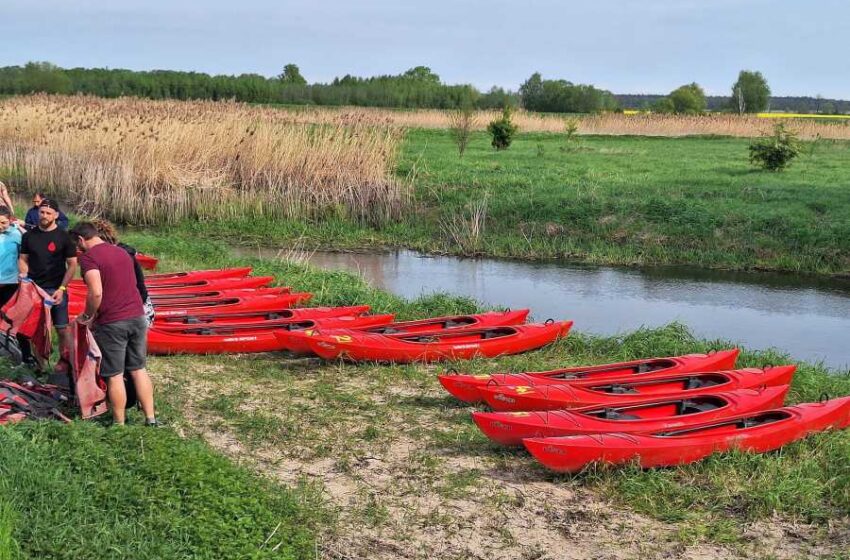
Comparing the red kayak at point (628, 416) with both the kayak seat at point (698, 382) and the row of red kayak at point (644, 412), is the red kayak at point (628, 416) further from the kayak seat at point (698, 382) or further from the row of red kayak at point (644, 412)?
the kayak seat at point (698, 382)

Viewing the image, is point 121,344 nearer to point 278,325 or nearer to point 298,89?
point 278,325

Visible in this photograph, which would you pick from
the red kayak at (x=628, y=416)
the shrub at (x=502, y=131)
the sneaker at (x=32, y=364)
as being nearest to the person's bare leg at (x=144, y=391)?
the sneaker at (x=32, y=364)

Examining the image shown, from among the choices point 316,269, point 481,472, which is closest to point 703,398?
point 481,472

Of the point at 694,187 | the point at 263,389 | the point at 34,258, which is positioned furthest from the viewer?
the point at 694,187

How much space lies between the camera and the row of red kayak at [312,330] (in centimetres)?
823

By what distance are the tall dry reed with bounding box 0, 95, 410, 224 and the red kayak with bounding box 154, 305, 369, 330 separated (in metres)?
7.56

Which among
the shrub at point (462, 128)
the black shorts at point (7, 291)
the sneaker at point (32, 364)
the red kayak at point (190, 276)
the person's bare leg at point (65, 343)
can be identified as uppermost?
the shrub at point (462, 128)

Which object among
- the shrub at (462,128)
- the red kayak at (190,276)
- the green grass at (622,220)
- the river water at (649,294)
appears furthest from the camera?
the shrub at (462,128)

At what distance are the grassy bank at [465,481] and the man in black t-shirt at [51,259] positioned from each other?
1.11 meters

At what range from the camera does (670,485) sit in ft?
18.5

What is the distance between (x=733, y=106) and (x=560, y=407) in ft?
187

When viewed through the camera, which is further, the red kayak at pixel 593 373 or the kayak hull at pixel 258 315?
the kayak hull at pixel 258 315

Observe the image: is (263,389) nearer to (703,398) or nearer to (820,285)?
(703,398)

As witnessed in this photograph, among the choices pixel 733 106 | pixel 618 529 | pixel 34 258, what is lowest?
pixel 618 529
